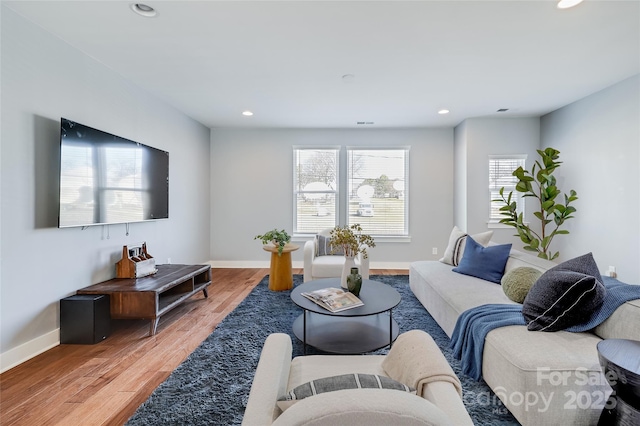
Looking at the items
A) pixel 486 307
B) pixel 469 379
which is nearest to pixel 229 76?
pixel 486 307

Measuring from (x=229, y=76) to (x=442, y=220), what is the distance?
164 inches

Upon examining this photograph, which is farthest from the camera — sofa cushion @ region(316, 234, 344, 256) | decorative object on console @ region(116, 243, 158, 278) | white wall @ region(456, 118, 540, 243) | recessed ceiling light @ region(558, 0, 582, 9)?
white wall @ region(456, 118, 540, 243)

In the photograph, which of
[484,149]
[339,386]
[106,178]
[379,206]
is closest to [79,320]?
[106,178]

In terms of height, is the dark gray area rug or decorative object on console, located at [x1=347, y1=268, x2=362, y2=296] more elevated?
decorative object on console, located at [x1=347, y1=268, x2=362, y2=296]

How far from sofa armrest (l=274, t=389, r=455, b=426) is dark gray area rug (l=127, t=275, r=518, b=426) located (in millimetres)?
1301

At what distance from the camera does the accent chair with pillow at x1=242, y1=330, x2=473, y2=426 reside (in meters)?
0.59

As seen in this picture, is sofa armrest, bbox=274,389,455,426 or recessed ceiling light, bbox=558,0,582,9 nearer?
sofa armrest, bbox=274,389,455,426

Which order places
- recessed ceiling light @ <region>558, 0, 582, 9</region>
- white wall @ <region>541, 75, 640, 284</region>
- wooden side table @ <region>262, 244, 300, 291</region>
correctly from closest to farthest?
recessed ceiling light @ <region>558, 0, 582, 9</region>, white wall @ <region>541, 75, 640, 284</region>, wooden side table @ <region>262, 244, 300, 291</region>

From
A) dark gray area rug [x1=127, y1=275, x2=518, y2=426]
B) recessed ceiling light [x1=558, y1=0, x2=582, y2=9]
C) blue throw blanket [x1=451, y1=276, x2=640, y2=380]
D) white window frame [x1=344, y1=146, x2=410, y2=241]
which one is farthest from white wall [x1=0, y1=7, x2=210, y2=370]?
recessed ceiling light [x1=558, y1=0, x2=582, y2=9]

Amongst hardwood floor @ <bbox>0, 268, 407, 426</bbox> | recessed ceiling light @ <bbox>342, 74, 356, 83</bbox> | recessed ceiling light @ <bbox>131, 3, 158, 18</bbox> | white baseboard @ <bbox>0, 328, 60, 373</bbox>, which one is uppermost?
recessed ceiling light @ <bbox>342, 74, 356, 83</bbox>

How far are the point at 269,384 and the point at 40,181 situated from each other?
2.62 metres

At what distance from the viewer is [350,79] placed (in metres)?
3.20

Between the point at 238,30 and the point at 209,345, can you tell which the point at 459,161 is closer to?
the point at 238,30

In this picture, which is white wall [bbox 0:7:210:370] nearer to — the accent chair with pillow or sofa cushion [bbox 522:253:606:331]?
the accent chair with pillow
